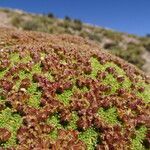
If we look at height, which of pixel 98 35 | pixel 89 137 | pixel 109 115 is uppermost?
pixel 98 35

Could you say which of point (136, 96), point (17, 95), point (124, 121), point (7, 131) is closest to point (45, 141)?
point (7, 131)

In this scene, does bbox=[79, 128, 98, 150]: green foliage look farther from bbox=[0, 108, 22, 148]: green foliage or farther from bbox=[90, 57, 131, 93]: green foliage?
bbox=[90, 57, 131, 93]: green foliage

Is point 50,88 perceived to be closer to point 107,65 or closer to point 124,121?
point 124,121

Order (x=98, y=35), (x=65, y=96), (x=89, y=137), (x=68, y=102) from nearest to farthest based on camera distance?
(x=89, y=137)
(x=68, y=102)
(x=65, y=96)
(x=98, y=35)

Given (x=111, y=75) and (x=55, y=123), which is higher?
(x=111, y=75)

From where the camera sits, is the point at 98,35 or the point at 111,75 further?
the point at 98,35

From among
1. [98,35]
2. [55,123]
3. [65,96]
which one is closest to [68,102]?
[65,96]

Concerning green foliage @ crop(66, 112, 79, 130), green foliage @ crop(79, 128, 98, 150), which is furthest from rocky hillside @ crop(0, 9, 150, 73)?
green foliage @ crop(79, 128, 98, 150)

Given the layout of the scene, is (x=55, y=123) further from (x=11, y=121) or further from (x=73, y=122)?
(x=11, y=121)
